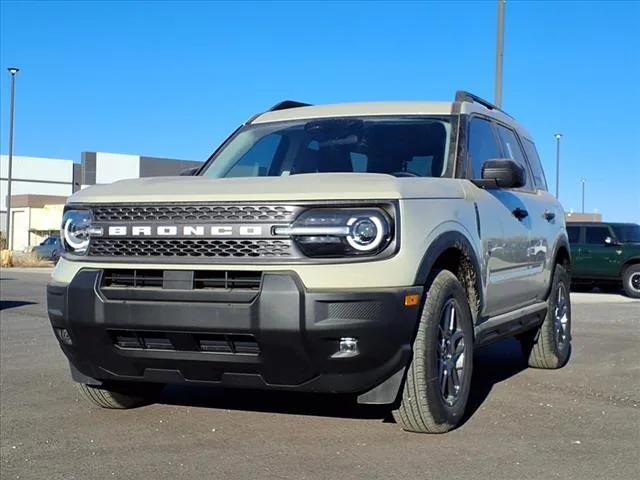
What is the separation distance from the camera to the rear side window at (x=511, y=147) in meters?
6.47

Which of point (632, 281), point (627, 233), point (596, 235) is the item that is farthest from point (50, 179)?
point (632, 281)

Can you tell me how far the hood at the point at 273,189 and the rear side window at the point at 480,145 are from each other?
3.12 ft

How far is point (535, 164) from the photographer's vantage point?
7453 millimetres

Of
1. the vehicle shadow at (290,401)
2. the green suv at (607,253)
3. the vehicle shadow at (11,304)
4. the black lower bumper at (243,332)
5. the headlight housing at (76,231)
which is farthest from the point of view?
the green suv at (607,253)

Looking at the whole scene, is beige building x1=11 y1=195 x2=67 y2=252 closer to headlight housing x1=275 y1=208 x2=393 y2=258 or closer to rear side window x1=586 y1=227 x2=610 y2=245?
rear side window x1=586 y1=227 x2=610 y2=245

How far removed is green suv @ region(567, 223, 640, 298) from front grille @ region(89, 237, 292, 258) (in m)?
16.4

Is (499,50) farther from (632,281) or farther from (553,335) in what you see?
(553,335)

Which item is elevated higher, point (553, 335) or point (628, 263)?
point (628, 263)

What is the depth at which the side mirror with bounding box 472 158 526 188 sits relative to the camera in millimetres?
5141

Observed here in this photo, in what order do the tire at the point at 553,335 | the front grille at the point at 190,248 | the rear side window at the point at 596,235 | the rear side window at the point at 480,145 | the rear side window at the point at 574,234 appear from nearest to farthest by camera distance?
the front grille at the point at 190,248, the rear side window at the point at 480,145, the tire at the point at 553,335, the rear side window at the point at 596,235, the rear side window at the point at 574,234

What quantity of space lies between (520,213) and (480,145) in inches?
25.0

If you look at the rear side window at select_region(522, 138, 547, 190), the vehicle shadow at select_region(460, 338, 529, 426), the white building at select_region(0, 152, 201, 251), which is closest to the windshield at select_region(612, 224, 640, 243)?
the vehicle shadow at select_region(460, 338, 529, 426)

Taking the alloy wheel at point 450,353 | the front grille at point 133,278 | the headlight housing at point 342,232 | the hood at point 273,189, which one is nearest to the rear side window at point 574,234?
the alloy wheel at point 450,353

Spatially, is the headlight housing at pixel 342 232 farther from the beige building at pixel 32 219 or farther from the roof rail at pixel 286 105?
the beige building at pixel 32 219
